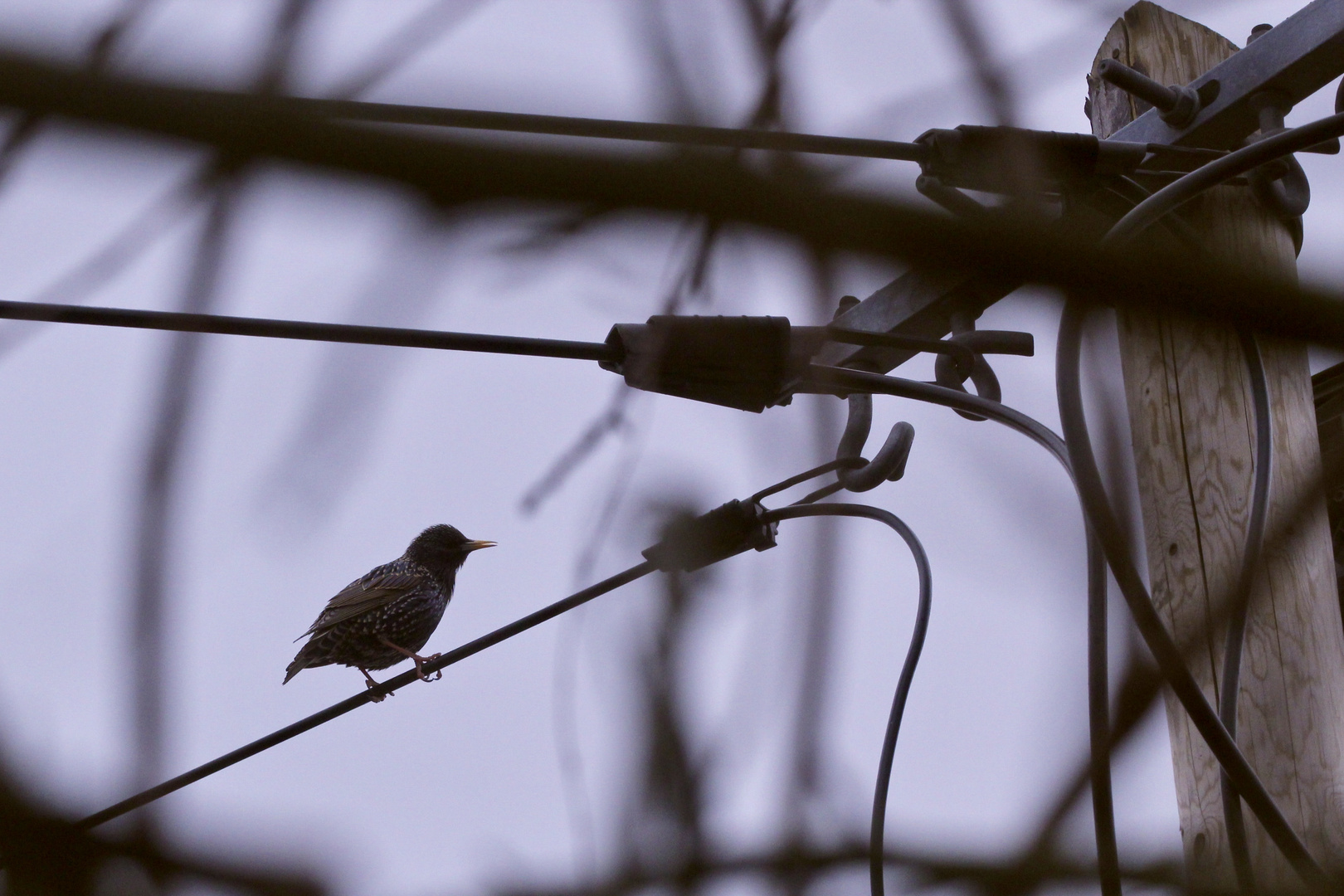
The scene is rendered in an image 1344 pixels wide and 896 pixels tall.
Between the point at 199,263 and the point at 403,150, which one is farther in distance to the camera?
the point at 199,263

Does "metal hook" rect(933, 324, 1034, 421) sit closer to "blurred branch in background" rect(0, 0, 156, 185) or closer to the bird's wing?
"blurred branch in background" rect(0, 0, 156, 185)

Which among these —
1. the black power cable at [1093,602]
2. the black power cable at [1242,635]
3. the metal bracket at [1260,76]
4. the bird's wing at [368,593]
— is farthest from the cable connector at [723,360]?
the bird's wing at [368,593]

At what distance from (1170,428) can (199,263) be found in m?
2.67

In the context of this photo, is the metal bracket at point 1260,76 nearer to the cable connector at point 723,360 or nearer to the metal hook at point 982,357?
the metal hook at point 982,357

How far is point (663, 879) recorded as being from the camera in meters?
0.77

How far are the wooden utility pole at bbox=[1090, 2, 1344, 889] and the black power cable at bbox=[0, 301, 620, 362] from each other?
114 cm

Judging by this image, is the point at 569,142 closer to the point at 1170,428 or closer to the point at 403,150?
the point at 403,150

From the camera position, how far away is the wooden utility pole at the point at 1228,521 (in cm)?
271

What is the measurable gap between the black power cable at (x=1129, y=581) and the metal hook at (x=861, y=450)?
1143mm

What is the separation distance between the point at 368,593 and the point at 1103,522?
266 inches

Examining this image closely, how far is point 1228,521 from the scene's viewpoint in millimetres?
2963

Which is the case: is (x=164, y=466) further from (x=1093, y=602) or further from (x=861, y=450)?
(x=861, y=450)

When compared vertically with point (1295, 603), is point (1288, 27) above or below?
above

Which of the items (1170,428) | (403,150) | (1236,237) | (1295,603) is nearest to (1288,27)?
(1236,237)
